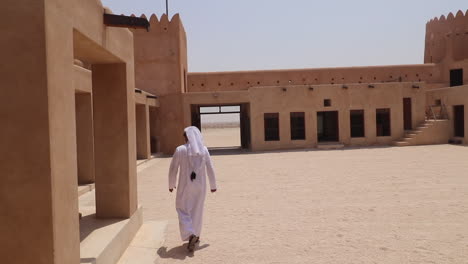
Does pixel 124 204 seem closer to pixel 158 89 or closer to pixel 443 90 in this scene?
pixel 158 89

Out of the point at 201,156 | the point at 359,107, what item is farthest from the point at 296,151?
the point at 201,156

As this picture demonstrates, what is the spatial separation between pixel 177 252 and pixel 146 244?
585 millimetres

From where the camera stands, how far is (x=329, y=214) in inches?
268

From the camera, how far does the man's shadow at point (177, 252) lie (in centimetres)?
493

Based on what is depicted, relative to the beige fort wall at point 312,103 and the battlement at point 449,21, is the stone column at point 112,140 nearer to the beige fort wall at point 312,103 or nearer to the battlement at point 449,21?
the beige fort wall at point 312,103

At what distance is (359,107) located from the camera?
20047 millimetres

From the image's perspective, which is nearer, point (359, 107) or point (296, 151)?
point (296, 151)

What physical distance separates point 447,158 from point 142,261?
12.3 m

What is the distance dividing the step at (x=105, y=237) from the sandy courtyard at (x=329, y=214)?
515 mm

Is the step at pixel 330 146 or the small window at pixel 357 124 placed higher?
the small window at pixel 357 124

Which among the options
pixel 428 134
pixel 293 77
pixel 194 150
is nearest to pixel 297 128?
pixel 293 77

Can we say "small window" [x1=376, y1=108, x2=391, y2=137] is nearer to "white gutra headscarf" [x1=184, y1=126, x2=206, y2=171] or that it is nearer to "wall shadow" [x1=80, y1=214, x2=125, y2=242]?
"white gutra headscarf" [x1=184, y1=126, x2=206, y2=171]

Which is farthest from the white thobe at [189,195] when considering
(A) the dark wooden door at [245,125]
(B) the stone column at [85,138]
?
(A) the dark wooden door at [245,125]

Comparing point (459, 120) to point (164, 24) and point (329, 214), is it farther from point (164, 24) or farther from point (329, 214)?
point (329, 214)
